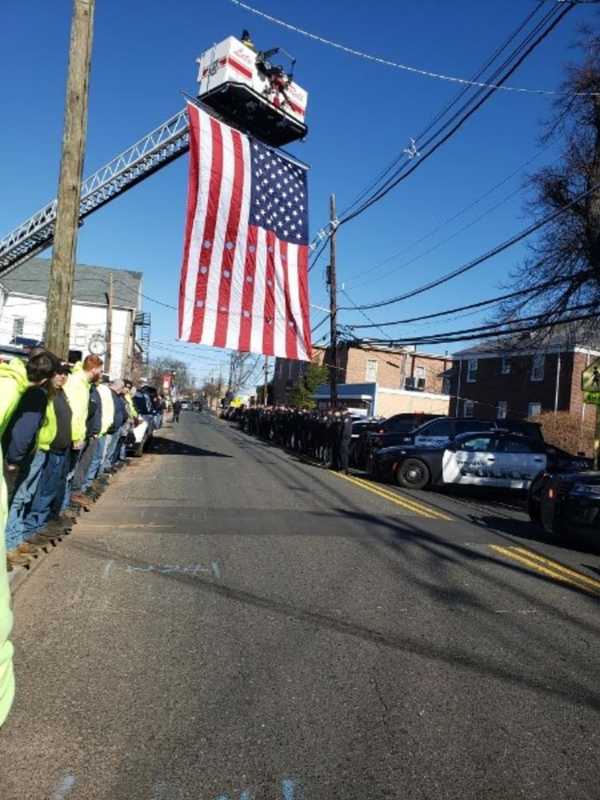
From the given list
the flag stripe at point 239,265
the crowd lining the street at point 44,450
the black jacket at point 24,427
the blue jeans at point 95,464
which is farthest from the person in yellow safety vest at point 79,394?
the flag stripe at point 239,265

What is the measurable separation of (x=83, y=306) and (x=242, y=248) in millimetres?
41318

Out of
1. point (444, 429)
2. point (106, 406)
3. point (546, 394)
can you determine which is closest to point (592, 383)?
point (444, 429)

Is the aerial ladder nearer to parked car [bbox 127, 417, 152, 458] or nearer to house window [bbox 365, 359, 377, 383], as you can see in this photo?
parked car [bbox 127, 417, 152, 458]

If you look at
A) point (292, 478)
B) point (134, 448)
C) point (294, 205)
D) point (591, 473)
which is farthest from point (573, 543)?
point (134, 448)

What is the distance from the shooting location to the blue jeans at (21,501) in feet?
21.5

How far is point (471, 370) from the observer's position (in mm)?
42656

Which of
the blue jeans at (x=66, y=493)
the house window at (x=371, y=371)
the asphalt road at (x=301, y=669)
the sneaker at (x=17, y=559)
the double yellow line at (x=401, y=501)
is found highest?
the house window at (x=371, y=371)

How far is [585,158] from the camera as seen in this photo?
20.0 metres

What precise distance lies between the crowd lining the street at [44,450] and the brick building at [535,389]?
55.8ft

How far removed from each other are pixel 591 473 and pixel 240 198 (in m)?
8.98

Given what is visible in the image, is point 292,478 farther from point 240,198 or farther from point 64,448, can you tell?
point 64,448

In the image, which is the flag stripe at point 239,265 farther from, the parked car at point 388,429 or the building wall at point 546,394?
the building wall at point 546,394

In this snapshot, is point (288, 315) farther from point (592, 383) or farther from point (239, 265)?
point (592, 383)

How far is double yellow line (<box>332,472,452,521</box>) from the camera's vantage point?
11488mm
